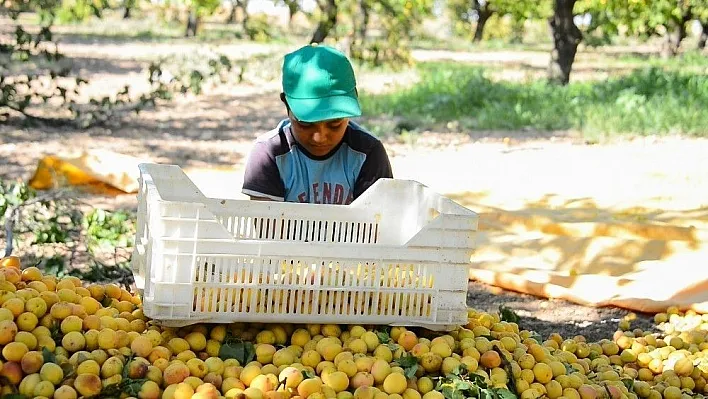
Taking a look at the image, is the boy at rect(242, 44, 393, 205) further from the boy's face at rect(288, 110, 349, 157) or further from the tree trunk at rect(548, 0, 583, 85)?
the tree trunk at rect(548, 0, 583, 85)

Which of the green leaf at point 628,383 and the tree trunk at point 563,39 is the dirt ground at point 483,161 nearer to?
the green leaf at point 628,383

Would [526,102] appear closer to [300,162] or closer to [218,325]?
[300,162]

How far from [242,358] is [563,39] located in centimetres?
1142

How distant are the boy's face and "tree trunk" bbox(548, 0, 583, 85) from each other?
34.7ft

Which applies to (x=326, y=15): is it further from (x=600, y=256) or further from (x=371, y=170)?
(x=371, y=170)

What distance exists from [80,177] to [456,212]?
4.02 metres

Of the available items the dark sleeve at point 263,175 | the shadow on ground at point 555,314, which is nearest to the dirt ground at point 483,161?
the shadow on ground at point 555,314

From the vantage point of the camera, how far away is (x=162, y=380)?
7.09 ft

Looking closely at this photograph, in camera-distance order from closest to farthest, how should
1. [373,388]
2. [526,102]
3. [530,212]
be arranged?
[373,388], [530,212], [526,102]

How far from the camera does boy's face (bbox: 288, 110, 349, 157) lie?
2861mm

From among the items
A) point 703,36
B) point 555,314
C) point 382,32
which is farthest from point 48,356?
point 703,36

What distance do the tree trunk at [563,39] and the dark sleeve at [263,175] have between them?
10.6 m

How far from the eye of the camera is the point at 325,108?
2.74m

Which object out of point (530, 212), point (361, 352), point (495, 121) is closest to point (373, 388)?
point (361, 352)
